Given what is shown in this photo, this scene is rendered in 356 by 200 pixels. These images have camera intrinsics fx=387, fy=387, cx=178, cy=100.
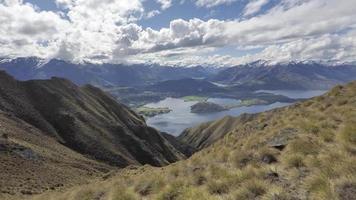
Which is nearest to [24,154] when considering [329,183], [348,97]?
[348,97]

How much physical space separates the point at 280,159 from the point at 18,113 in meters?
116

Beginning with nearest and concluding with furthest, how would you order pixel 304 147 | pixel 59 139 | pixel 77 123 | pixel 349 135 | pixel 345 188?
pixel 345 188, pixel 349 135, pixel 304 147, pixel 59 139, pixel 77 123

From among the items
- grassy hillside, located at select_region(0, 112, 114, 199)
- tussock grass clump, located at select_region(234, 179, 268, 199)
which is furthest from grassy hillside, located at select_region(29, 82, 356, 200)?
grassy hillside, located at select_region(0, 112, 114, 199)

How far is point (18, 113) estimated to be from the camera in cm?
11981

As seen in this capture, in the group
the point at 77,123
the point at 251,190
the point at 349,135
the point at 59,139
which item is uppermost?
the point at 349,135

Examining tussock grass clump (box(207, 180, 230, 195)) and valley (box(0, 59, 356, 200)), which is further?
valley (box(0, 59, 356, 200))

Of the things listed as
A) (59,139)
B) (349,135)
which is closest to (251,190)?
(349,135)

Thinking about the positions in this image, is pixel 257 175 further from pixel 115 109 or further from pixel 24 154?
pixel 115 109

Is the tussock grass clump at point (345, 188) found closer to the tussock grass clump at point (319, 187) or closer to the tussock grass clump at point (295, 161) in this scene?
the tussock grass clump at point (319, 187)

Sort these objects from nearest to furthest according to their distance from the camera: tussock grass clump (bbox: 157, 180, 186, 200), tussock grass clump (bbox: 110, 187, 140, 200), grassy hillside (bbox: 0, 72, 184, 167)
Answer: tussock grass clump (bbox: 157, 180, 186, 200), tussock grass clump (bbox: 110, 187, 140, 200), grassy hillside (bbox: 0, 72, 184, 167)

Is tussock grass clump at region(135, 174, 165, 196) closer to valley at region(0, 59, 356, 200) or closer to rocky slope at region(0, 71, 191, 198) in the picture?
valley at region(0, 59, 356, 200)

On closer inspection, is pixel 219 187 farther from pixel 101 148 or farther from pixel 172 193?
pixel 101 148

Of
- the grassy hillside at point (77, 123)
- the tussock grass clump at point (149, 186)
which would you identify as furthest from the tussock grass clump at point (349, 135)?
the grassy hillside at point (77, 123)

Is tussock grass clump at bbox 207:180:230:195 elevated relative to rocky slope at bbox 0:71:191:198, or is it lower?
elevated
